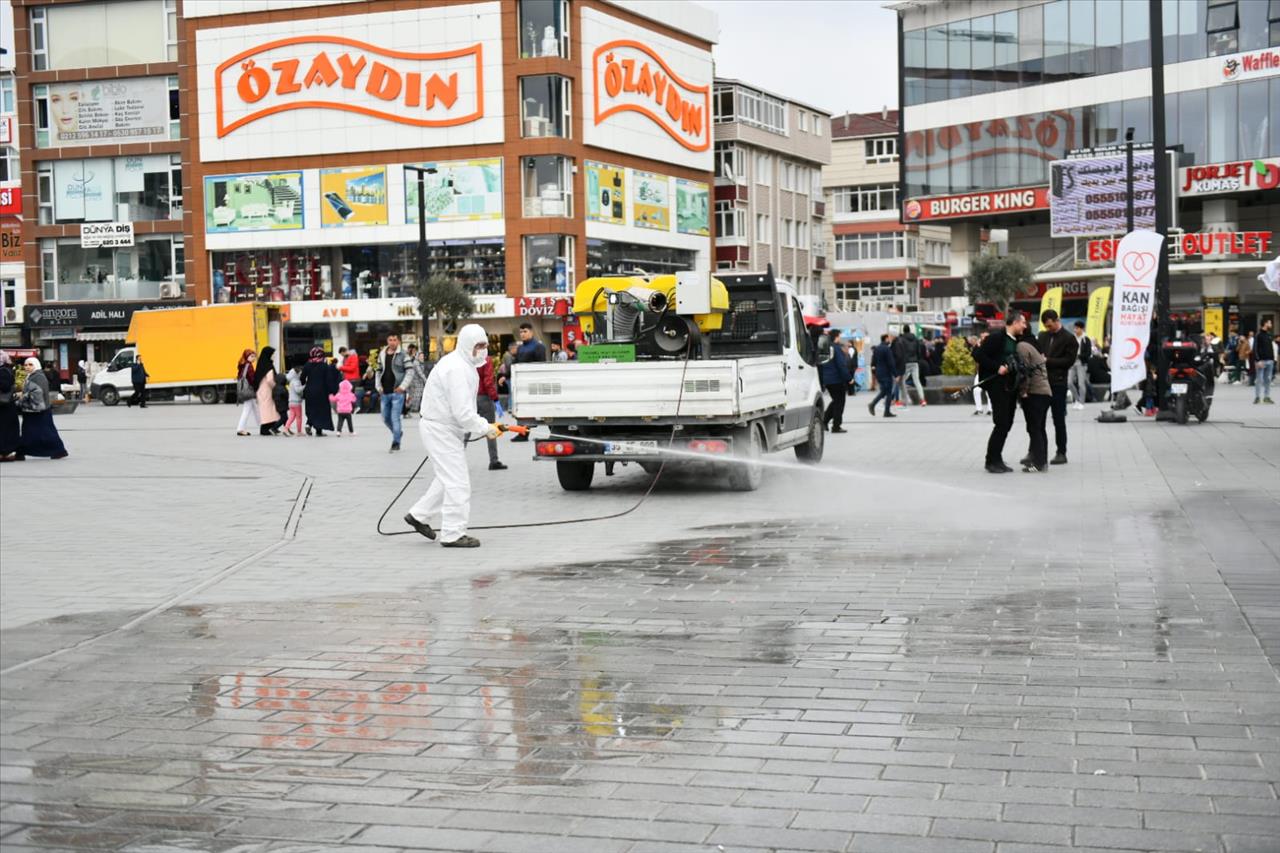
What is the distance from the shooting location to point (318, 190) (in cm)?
6512

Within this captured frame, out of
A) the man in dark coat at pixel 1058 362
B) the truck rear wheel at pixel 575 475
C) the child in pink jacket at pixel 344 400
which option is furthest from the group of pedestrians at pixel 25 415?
the man in dark coat at pixel 1058 362

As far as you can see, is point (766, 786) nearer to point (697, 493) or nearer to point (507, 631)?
point (507, 631)

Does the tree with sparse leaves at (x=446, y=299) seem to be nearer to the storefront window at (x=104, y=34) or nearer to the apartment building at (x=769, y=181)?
the storefront window at (x=104, y=34)

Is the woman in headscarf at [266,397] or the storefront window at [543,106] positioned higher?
the storefront window at [543,106]

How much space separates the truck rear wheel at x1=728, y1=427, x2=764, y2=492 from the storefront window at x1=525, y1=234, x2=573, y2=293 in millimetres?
47156

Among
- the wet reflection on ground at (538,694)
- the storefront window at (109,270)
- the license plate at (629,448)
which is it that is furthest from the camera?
the storefront window at (109,270)

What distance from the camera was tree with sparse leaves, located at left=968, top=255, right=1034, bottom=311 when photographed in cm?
6084

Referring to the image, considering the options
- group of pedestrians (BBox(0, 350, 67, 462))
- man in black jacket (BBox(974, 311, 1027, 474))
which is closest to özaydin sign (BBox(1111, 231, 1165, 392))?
man in black jacket (BBox(974, 311, 1027, 474))

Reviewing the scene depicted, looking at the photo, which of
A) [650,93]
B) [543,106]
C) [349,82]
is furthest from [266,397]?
[650,93]

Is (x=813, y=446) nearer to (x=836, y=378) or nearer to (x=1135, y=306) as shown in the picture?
(x=836, y=378)

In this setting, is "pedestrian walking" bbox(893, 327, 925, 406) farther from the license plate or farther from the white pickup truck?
the license plate

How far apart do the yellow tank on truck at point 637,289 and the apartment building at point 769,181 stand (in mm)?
57341

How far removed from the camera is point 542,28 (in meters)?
62.5

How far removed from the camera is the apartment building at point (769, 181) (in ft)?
262
